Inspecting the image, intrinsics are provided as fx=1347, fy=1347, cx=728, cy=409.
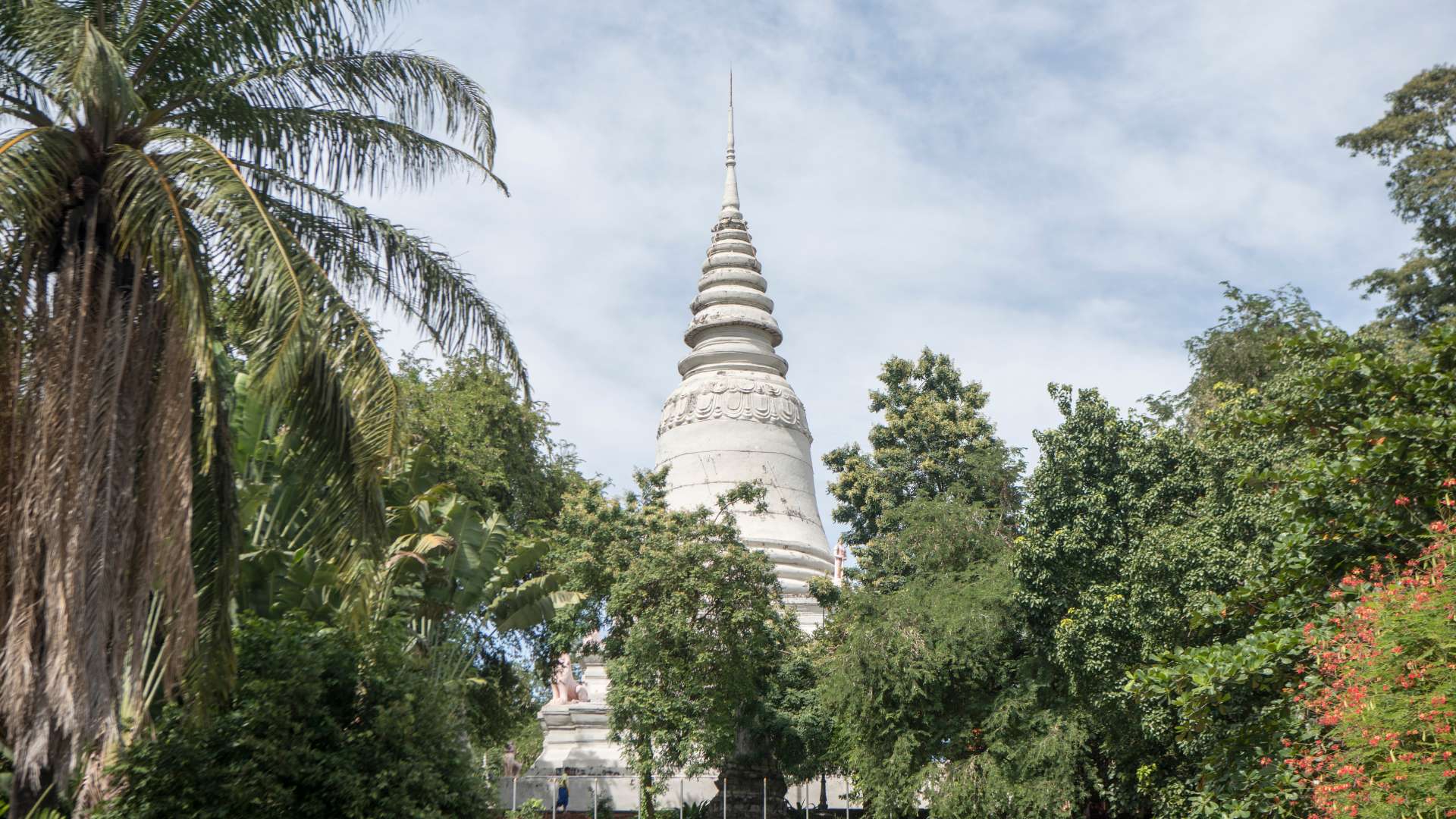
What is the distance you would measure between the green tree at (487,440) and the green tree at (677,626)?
199 centimetres

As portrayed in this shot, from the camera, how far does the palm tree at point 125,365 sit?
27.3 ft

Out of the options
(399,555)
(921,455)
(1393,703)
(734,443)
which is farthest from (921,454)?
(1393,703)

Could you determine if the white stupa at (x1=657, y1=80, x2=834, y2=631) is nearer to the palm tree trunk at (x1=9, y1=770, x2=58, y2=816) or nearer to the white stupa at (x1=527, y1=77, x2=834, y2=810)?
the white stupa at (x1=527, y1=77, x2=834, y2=810)

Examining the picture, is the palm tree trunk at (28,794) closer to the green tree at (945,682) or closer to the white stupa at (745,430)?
the green tree at (945,682)

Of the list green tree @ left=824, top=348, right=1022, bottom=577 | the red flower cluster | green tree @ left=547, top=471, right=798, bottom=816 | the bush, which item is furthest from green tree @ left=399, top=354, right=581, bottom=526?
the red flower cluster

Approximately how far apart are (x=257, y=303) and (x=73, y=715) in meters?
2.80

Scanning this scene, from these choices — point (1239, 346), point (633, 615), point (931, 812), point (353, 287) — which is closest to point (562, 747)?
point (633, 615)

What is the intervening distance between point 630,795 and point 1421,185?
19257 millimetres

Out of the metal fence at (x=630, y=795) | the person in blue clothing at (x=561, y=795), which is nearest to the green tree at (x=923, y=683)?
the metal fence at (x=630, y=795)

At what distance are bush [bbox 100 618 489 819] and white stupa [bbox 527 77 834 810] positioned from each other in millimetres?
15535

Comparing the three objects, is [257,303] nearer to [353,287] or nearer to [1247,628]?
[353,287]

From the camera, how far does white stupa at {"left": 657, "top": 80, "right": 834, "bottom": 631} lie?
1211 inches

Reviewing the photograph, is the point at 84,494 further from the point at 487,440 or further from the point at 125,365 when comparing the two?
the point at 487,440

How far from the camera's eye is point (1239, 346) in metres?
24.6
